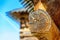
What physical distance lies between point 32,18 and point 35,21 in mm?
26

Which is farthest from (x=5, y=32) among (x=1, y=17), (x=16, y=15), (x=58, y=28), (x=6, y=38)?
(x=58, y=28)

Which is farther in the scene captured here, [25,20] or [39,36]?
[25,20]

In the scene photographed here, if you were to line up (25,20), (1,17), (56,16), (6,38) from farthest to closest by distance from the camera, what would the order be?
(1,17) → (6,38) → (25,20) → (56,16)

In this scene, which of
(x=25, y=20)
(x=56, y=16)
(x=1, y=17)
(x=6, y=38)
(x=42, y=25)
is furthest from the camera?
(x=1, y=17)

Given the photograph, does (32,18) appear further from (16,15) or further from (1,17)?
(1,17)

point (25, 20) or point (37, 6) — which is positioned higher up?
point (25, 20)

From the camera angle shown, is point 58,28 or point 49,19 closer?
point 49,19

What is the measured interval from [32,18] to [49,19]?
101 mm

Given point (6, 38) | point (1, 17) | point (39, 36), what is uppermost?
point (1, 17)

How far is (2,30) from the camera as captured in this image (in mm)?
4523

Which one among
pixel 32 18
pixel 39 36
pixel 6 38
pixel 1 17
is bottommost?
pixel 39 36

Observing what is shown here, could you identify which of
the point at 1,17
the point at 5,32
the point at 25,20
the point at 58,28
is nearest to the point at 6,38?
the point at 5,32

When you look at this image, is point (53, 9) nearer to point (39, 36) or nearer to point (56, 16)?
point (56, 16)

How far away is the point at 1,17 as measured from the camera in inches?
183
